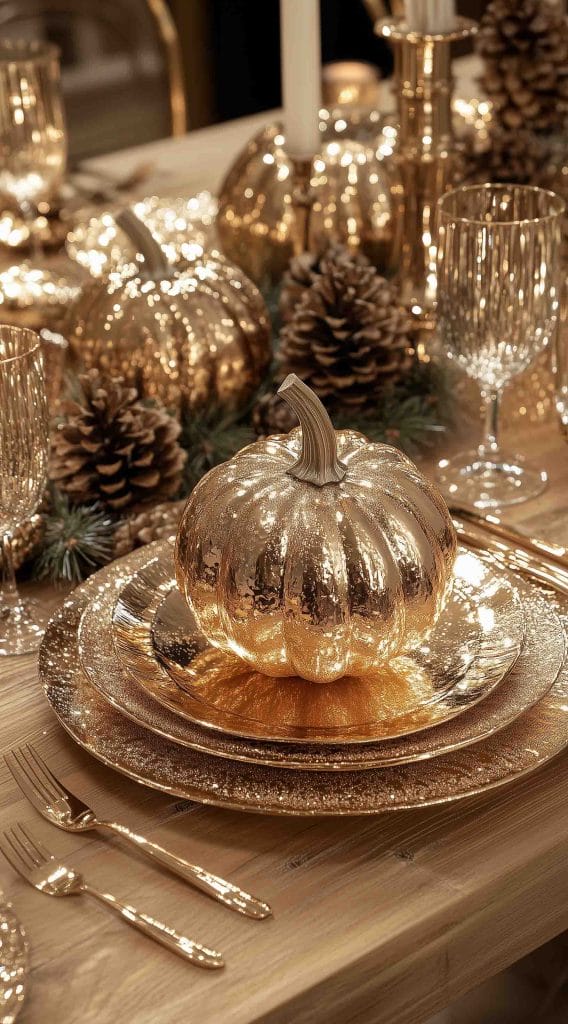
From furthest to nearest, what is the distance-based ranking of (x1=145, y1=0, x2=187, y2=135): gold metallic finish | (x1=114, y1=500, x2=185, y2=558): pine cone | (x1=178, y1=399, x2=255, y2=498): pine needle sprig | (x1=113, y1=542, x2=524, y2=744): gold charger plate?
(x1=145, y1=0, x2=187, y2=135): gold metallic finish → (x1=178, y1=399, x2=255, y2=498): pine needle sprig → (x1=114, y1=500, x2=185, y2=558): pine cone → (x1=113, y1=542, x2=524, y2=744): gold charger plate

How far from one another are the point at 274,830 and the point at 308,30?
656 mm

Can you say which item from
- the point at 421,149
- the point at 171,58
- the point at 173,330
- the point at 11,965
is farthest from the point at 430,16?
the point at 171,58

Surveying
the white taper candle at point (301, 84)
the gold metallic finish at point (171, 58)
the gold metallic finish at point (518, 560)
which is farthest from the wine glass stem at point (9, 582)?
the gold metallic finish at point (171, 58)

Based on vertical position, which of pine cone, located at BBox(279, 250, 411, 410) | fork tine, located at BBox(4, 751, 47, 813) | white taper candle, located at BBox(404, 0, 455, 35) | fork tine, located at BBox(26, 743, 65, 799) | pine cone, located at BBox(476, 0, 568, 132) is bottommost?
fork tine, located at BBox(4, 751, 47, 813)

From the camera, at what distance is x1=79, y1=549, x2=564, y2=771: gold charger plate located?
1.91 feet

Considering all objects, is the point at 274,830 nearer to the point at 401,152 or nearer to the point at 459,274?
the point at 459,274

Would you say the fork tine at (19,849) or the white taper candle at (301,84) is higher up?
the white taper candle at (301,84)

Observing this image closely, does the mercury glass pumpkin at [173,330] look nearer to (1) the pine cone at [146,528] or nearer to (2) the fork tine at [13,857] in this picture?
(1) the pine cone at [146,528]

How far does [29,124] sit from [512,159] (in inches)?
17.9

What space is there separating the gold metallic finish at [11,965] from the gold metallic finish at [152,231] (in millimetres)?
734

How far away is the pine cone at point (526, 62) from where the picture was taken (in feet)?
3.91

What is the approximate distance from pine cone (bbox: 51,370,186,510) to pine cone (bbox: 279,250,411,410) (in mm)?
132

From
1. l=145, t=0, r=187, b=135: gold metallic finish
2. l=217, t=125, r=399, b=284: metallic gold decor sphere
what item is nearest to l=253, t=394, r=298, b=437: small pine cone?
l=217, t=125, r=399, b=284: metallic gold decor sphere

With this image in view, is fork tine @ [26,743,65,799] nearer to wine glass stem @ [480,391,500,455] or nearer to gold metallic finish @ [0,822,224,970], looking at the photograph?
gold metallic finish @ [0,822,224,970]
